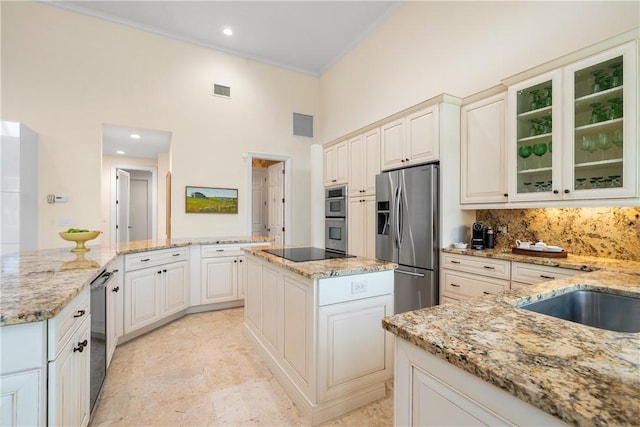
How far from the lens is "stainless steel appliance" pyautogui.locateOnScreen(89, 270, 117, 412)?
169 cm

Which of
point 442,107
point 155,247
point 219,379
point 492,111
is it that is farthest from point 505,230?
point 155,247

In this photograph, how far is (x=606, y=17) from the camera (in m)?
2.19

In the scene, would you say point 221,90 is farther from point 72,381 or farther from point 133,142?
point 72,381

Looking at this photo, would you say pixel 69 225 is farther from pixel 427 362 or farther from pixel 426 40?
pixel 426 40

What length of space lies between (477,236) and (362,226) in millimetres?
1418

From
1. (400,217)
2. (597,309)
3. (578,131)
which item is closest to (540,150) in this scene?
(578,131)

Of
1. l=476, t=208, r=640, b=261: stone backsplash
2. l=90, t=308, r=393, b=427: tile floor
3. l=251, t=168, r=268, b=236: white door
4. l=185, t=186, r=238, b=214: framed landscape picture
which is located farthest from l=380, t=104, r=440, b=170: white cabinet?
l=251, t=168, r=268, b=236: white door

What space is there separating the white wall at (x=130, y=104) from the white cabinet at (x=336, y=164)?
1.06 m

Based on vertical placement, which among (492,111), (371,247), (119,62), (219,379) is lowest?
(219,379)

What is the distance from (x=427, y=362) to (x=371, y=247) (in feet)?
9.43

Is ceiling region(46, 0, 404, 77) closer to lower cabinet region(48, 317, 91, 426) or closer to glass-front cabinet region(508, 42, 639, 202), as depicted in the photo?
glass-front cabinet region(508, 42, 639, 202)

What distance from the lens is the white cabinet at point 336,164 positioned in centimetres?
417

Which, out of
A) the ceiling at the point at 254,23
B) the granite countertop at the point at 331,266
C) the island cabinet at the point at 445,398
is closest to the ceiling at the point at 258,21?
the ceiling at the point at 254,23

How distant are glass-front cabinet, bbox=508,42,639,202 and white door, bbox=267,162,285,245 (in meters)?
3.79
